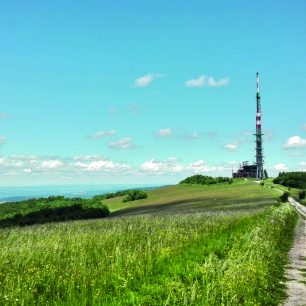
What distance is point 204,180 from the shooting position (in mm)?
177375

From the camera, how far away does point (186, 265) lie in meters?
13.4

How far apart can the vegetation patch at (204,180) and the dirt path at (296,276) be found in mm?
140329

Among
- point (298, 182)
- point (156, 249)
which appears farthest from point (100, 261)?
point (298, 182)

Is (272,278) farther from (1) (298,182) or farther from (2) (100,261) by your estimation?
(1) (298,182)

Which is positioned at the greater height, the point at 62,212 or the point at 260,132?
the point at 260,132

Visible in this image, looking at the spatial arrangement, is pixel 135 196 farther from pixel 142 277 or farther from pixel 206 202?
pixel 142 277

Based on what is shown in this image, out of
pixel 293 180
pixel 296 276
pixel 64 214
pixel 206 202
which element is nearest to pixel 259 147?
pixel 293 180

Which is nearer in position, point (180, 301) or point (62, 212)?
point (180, 301)

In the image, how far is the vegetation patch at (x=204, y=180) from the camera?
16912 cm

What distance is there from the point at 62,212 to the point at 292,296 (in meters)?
83.0

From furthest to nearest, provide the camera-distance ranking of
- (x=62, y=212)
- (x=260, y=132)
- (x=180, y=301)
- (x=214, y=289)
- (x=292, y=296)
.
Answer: (x=260, y=132)
(x=62, y=212)
(x=292, y=296)
(x=214, y=289)
(x=180, y=301)

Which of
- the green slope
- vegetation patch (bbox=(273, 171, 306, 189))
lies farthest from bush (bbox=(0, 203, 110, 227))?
vegetation patch (bbox=(273, 171, 306, 189))

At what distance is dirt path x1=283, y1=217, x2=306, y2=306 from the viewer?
12.7 meters

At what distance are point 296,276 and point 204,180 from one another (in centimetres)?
16211
